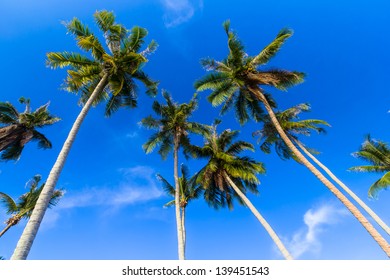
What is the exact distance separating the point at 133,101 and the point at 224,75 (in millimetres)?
6796

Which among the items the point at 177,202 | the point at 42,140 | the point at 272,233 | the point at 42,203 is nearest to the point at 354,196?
the point at 272,233

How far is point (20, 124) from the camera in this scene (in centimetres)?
1739

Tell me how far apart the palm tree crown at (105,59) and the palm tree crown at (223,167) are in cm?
867

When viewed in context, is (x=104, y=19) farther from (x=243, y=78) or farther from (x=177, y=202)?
(x=177, y=202)

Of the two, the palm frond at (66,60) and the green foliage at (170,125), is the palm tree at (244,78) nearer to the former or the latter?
the green foliage at (170,125)

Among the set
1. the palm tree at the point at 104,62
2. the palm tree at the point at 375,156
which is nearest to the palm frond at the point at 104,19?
the palm tree at the point at 104,62

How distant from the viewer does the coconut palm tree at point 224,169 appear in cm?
1867

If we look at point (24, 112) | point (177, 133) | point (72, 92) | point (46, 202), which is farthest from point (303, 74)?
point (24, 112)

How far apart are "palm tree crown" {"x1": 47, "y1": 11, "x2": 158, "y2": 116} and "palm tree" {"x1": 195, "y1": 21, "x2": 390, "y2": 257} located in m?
5.62

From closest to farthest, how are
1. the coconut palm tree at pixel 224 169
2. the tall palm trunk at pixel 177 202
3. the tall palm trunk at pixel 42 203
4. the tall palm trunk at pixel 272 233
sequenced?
the tall palm trunk at pixel 42 203 < the tall palm trunk at pixel 272 233 < the tall palm trunk at pixel 177 202 < the coconut palm tree at pixel 224 169

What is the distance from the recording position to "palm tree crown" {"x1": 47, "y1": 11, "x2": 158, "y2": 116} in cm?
1156

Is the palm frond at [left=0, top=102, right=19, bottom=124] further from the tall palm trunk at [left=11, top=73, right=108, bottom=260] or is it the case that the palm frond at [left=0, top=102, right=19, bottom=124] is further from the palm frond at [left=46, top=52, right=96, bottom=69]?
the tall palm trunk at [left=11, top=73, right=108, bottom=260]

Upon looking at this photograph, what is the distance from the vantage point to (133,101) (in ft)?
47.8

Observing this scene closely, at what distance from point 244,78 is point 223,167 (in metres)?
7.28
